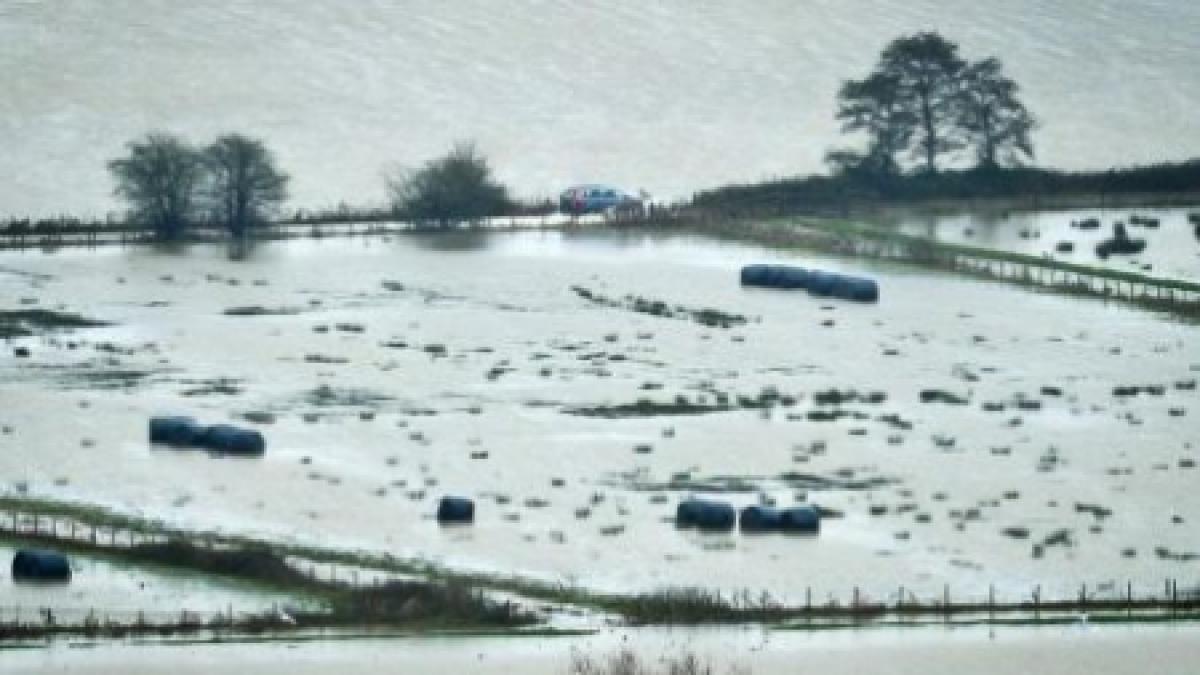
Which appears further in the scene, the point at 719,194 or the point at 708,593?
the point at 719,194

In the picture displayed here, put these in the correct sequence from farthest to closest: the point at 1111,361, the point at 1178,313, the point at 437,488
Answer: the point at 1178,313 < the point at 1111,361 < the point at 437,488

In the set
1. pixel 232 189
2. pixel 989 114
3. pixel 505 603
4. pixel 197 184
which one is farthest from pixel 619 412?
pixel 989 114

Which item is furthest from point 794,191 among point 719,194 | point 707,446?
point 707,446

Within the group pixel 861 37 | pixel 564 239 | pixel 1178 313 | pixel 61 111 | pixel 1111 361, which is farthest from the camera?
pixel 861 37

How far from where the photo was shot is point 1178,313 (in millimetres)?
78938

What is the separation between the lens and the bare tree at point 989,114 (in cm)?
9925

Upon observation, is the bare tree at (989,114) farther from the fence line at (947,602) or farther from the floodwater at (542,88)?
the fence line at (947,602)

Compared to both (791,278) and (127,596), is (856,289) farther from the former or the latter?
(127,596)

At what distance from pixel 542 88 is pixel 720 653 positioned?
76.0 m

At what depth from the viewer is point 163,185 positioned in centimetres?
9131

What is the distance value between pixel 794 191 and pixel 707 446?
34.9 m

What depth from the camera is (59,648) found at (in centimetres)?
4934

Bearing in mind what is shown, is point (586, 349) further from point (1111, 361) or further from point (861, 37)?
point (861, 37)

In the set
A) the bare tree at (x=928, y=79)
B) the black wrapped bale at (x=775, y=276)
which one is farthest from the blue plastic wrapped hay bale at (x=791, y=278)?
the bare tree at (x=928, y=79)
